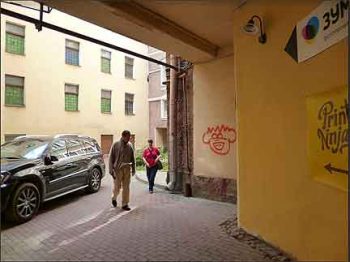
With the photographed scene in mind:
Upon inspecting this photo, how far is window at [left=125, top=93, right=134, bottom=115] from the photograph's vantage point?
36.5 ft

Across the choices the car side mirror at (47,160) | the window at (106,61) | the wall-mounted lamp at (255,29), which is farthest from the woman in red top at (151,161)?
the wall-mounted lamp at (255,29)

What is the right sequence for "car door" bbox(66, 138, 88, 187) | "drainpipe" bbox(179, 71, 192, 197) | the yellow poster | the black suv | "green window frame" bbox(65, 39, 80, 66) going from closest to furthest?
the black suv
the yellow poster
"green window frame" bbox(65, 39, 80, 66)
"car door" bbox(66, 138, 88, 187)
"drainpipe" bbox(179, 71, 192, 197)

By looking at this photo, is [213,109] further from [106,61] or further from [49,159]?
[49,159]

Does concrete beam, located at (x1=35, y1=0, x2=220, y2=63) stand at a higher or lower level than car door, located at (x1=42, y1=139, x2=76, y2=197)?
higher

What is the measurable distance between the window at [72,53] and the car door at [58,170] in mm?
1248

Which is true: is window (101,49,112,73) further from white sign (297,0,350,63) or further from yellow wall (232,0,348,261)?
white sign (297,0,350,63)

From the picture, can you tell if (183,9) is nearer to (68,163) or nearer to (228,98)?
(228,98)

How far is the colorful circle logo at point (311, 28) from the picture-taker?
3.40m

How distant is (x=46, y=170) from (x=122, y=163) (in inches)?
68.7

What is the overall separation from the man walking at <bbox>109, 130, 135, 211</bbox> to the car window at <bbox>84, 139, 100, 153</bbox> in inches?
63.8

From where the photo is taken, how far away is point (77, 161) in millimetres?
7555

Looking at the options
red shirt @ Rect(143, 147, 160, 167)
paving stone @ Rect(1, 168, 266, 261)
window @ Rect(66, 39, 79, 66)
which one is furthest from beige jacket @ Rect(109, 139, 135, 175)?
red shirt @ Rect(143, 147, 160, 167)

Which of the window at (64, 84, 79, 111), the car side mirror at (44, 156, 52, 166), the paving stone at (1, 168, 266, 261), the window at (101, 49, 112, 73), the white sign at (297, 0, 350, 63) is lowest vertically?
the paving stone at (1, 168, 266, 261)

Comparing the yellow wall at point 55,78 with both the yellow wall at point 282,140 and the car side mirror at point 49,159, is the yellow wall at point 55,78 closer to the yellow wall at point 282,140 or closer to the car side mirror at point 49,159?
the car side mirror at point 49,159
